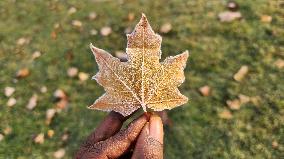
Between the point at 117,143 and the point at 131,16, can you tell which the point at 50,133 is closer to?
the point at 131,16

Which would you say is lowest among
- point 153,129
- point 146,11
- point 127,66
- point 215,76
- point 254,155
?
point 254,155

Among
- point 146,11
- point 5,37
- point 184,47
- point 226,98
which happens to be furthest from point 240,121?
point 5,37

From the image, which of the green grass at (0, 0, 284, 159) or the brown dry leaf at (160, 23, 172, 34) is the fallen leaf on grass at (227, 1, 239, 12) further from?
the brown dry leaf at (160, 23, 172, 34)

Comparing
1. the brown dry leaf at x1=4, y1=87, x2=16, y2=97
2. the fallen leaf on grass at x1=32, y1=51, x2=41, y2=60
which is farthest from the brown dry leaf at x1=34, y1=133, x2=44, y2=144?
the fallen leaf on grass at x1=32, y1=51, x2=41, y2=60

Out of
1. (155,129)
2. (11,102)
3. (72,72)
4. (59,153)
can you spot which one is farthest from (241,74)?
(11,102)

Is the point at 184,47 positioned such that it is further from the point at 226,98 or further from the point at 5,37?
the point at 5,37

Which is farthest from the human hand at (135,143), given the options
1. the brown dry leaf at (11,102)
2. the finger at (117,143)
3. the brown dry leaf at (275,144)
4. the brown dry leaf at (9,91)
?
the brown dry leaf at (9,91)
